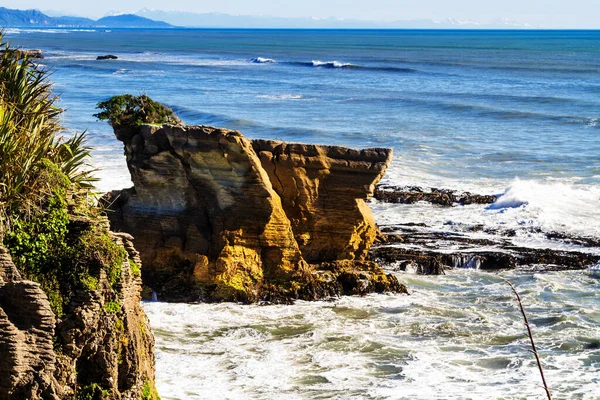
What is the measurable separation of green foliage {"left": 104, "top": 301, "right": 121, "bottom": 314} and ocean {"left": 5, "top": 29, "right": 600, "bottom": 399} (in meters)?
5.41

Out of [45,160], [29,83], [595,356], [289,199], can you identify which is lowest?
[595,356]

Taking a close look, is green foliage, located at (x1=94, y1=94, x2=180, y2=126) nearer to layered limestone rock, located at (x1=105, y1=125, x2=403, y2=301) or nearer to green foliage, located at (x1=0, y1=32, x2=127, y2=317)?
layered limestone rock, located at (x1=105, y1=125, x2=403, y2=301)

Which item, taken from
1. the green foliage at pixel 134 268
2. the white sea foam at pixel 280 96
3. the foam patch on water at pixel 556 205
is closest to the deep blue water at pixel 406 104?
the white sea foam at pixel 280 96

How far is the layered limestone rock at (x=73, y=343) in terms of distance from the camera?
422 inches

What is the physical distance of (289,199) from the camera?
2395cm

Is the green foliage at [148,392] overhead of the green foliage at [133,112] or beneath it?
beneath

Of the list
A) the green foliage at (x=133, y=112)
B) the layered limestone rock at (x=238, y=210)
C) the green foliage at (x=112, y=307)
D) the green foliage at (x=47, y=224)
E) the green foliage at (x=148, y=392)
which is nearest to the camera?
the green foliage at (x=47, y=224)

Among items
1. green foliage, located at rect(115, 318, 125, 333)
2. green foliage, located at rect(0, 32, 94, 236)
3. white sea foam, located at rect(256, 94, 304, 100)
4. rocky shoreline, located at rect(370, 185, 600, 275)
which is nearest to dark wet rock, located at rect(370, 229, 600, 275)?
rocky shoreline, located at rect(370, 185, 600, 275)

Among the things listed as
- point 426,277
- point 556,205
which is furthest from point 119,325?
point 556,205

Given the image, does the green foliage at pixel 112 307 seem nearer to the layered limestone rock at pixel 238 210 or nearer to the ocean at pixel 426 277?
the ocean at pixel 426 277

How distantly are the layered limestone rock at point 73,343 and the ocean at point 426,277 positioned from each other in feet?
16.0

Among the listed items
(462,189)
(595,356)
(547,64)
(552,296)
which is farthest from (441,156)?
(547,64)

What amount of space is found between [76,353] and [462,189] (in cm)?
2800

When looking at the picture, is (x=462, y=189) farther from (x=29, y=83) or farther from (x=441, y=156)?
(x=29, y=83)
